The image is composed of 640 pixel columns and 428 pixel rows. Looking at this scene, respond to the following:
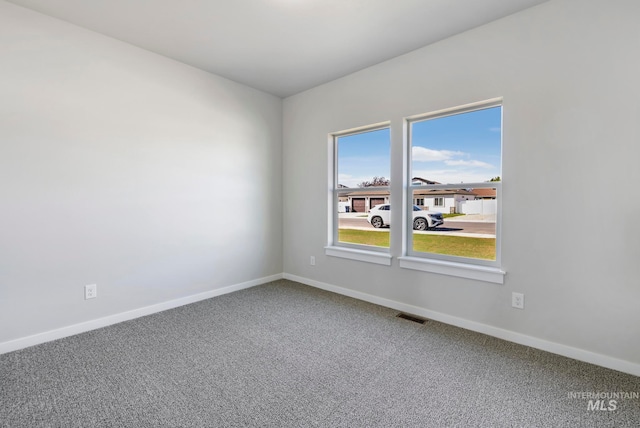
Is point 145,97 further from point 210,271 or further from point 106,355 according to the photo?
point 106,355

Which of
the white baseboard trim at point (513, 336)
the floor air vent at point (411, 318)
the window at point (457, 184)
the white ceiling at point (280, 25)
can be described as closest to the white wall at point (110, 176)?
the white ceiling at point (280, 25)

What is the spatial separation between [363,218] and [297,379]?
213cm

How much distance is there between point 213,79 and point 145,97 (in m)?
0.86

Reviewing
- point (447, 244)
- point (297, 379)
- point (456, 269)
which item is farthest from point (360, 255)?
point (297, 379)

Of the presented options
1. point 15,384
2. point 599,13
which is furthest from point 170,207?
point 599,13

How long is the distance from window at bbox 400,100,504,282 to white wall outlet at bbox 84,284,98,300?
9.87 ft

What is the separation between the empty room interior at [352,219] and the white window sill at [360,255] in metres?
0.02

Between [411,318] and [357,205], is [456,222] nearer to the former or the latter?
[411,318]

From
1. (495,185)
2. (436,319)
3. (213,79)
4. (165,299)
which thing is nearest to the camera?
(495,185)

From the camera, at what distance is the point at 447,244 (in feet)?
9.59

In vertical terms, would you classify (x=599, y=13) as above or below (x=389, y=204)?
above

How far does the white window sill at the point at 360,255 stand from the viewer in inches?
128

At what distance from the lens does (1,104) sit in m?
2.20

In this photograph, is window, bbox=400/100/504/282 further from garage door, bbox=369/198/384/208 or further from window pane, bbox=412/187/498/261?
garage door, bbox=369/198/384/208
